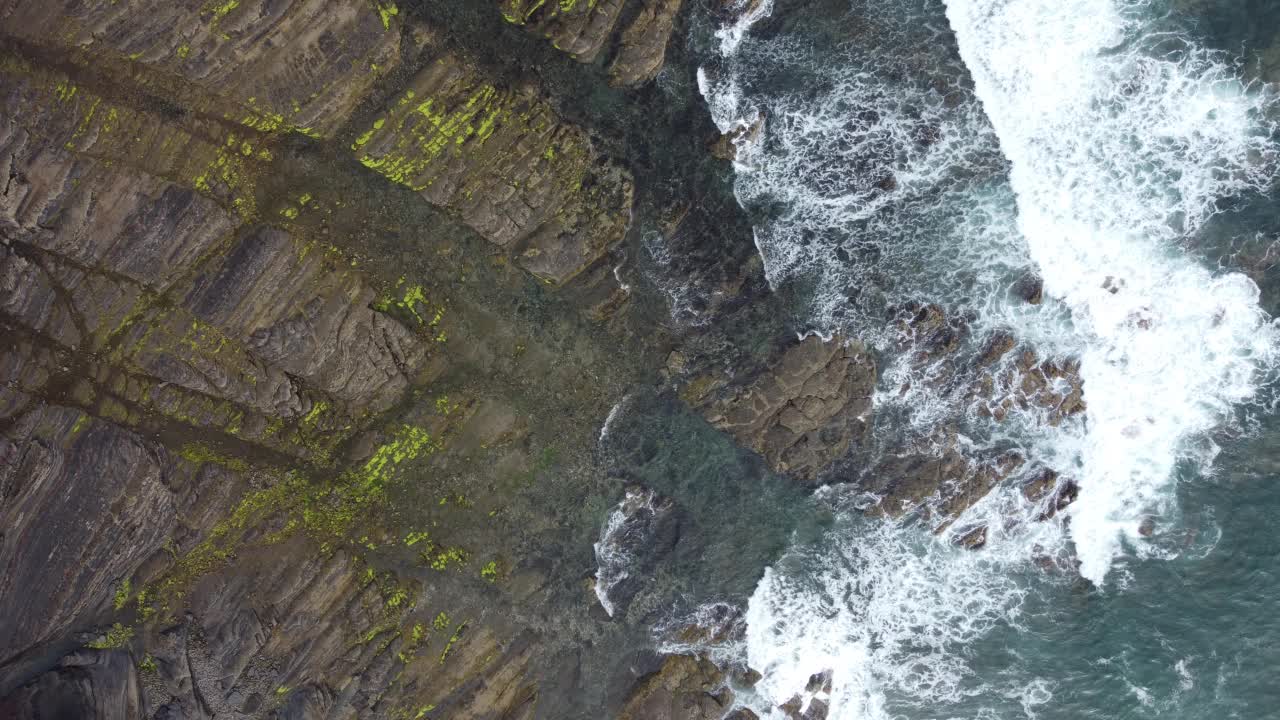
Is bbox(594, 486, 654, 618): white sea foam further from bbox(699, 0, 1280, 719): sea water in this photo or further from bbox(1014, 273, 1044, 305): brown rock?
bbox(1014, 273, 1044, 305): brown rock

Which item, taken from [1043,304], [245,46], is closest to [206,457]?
[245,46]

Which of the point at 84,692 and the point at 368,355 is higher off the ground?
the point at 368,355

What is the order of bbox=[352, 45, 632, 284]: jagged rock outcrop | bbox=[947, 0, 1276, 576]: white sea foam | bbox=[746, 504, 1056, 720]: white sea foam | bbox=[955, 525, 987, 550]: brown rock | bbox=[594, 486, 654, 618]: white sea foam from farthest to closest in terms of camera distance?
bbox=[746, 504, 1056, 720]: white sea foam
bbox=[955, 525, 987, 550]: brown rock
bbox=[594, 486, 654, 618]: white sea foam
bbox=[947, 0, 1276, 576]: white sea foam
bbox=[352, 45, 632, 284]: jagged rock outcrop

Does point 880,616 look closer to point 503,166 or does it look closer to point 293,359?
point 503,166

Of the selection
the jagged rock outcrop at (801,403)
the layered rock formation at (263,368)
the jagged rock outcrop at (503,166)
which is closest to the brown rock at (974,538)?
the jagged rock outcrop at (801,403)

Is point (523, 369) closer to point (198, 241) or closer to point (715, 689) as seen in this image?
point (198, 241)

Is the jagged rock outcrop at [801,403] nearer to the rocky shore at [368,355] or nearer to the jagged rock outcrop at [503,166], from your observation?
the rocky shore at [368,355]

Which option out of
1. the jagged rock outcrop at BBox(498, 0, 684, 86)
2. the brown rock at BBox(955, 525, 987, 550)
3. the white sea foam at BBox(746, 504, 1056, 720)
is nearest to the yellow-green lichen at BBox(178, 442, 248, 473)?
the jagged rock outcrop at BBox(498, 0, 684, 86)
